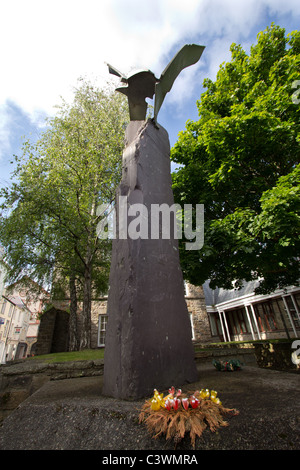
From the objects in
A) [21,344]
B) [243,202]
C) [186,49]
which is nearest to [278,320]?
[243,202]

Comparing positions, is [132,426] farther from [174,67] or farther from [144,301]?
[174,67]

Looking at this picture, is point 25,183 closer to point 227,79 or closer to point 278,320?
point 227,79

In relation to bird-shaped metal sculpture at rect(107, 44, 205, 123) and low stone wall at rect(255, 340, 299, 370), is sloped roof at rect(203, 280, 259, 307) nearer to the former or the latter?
low stone wall at rect(255, 340, 299, 370)

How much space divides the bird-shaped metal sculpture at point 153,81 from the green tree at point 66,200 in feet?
20.1

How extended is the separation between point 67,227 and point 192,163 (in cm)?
564

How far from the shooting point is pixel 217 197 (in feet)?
23.3

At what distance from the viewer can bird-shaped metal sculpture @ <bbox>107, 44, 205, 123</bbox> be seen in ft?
12.1

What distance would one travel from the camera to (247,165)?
22.6 feet

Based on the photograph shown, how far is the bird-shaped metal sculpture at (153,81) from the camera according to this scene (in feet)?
12.1

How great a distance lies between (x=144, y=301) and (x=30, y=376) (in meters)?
3.02

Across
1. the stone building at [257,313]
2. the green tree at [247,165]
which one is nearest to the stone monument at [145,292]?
the green tree at [247,165]

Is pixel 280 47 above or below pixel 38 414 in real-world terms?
above

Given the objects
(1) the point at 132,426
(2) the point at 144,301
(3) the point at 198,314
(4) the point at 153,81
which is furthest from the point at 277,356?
(3) the point at 198,314
